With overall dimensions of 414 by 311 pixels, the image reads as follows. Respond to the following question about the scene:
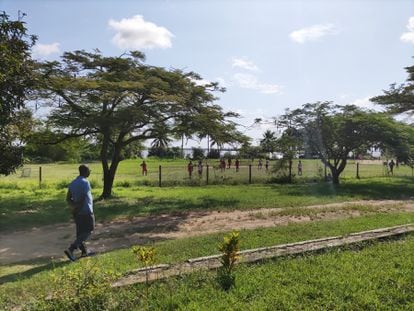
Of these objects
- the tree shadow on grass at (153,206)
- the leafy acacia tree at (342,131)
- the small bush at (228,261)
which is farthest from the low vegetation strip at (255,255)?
the leafy acacia tree at (342,131)

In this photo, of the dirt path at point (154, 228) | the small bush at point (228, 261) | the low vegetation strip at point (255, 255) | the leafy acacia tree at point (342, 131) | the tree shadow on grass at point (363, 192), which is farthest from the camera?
the leafy acacia tree at point (342, 131)

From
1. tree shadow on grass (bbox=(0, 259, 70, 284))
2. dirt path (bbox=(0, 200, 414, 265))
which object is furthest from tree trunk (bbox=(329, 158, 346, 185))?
tree shadow on grass (bbox=(0, 259, 70, 284))

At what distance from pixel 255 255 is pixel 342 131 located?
17482 mm

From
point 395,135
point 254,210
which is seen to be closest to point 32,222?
point 254,210

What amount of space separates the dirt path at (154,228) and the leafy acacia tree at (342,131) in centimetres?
822

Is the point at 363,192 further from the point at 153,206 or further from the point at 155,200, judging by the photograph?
the point at 153,206

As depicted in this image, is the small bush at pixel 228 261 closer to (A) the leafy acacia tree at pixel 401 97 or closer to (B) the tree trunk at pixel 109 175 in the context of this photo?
(B) the tree trunk at pixel 109 175

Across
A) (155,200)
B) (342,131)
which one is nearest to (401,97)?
(342,131)

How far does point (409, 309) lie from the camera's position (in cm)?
446

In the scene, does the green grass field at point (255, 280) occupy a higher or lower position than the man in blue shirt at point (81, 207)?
lower

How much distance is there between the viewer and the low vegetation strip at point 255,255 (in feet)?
17.3

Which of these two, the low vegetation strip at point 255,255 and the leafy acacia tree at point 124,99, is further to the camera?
the leafy acacia tree at point 124,99

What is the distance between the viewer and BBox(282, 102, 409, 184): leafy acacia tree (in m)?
21.8

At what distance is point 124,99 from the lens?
51.2 feet
